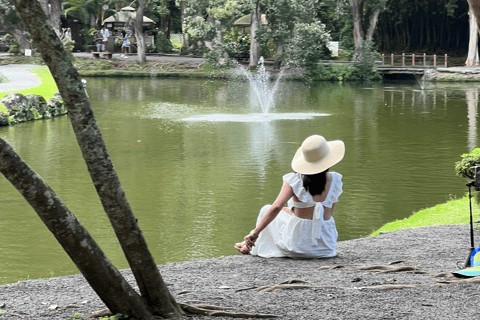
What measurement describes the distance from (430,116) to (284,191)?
15.5 m

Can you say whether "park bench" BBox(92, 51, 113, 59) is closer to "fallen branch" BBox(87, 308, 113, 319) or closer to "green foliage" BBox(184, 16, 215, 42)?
"green foliage" BBox(184, 16, 215, 42)

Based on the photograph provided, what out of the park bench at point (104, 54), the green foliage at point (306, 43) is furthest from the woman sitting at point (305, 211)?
the park bench at point (104, 54)

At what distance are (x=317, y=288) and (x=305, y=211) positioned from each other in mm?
1146

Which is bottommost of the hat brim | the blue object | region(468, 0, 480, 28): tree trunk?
the blue object

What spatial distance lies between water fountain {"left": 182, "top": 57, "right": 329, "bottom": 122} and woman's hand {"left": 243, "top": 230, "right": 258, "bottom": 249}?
13.5m

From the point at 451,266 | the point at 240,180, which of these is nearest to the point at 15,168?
the point at 451,266

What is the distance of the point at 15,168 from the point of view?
10.6ft

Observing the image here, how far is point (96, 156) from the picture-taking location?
349 centimetres

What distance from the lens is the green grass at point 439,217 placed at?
25.6 feet

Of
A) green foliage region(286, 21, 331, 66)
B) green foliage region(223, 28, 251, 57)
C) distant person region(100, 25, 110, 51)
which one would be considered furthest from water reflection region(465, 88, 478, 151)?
distant person region(100, 25, 110, 51)

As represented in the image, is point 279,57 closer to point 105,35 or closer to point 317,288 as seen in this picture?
point 105,35

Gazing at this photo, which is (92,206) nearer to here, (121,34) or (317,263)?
(317,263)

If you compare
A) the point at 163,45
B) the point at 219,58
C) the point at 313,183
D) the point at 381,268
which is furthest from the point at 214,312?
the point at 163,45

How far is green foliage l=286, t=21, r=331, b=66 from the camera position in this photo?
33406 millimetres
